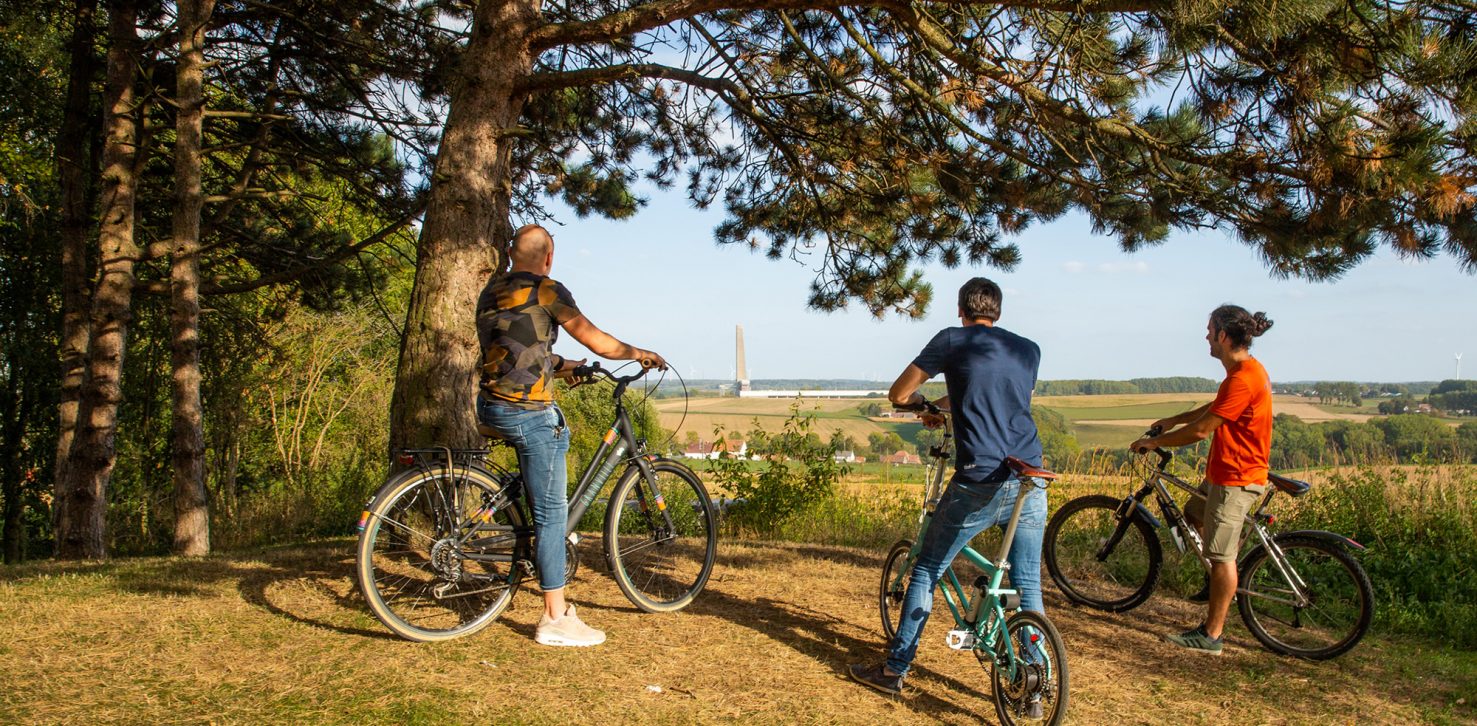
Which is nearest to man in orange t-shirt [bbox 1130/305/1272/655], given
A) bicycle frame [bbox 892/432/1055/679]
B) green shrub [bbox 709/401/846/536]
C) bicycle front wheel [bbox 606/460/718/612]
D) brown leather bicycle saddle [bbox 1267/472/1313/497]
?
brown leather bicycle saddle [bbox 1267/472/1313/497]

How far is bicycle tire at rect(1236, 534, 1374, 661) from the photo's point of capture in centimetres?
474

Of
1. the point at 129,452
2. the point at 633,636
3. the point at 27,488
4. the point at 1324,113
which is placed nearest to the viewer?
the point at 633,636

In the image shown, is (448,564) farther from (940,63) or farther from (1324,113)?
(1324,113)

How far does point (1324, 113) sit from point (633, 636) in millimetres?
4428

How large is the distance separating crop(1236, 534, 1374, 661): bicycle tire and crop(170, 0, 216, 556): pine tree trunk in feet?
27.7

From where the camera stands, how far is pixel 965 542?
3.78m

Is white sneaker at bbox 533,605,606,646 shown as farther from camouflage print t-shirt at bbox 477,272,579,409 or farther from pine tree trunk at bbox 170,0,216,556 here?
pine tree trunk at bbox 170,0,216,556

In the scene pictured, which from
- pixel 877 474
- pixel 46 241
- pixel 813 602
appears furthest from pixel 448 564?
pixel 46 241

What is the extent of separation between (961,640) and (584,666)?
1604 mm

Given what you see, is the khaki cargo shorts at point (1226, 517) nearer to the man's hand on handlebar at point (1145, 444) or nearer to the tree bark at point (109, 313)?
the man's hand on handlebar at point (1145, 444)

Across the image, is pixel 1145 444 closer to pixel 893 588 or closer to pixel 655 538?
pixel 893 588

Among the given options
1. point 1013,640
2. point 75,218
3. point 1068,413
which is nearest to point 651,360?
point 1013,640

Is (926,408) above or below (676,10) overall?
below

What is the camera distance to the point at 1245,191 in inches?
215
